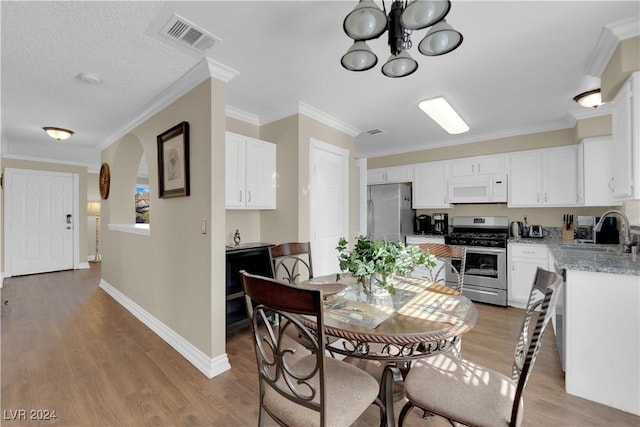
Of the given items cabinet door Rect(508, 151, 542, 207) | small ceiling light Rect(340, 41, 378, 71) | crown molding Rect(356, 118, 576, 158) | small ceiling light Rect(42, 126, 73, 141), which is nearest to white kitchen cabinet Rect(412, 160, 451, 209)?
crown molding Rect(356, 118, 576, 158)

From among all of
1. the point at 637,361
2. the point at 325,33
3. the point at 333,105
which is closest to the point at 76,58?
the point at 325,33

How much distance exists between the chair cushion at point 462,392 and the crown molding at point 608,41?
87.4 inches

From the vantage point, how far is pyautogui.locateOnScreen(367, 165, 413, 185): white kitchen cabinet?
195 inches

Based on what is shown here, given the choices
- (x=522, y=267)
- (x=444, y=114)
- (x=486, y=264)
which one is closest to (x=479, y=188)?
(x=486, y=264)

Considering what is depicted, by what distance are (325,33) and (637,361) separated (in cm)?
288

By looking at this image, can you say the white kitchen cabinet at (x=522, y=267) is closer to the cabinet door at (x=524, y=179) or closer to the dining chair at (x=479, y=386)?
the cabinet door at (x=524, y=179)

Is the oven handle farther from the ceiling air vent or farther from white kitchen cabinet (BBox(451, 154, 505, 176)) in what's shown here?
the ceiling air vent

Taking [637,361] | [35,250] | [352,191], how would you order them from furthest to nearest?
[35,250], [352,191], [637,361]

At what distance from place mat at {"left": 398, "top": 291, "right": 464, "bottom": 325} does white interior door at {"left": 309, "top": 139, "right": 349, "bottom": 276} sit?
5.58 feet

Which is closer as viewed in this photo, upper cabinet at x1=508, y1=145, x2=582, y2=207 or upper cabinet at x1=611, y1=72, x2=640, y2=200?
upper cabinet at x1=611, y1=72, x2=640, y2=200

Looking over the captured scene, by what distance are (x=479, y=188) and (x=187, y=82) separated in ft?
13.4

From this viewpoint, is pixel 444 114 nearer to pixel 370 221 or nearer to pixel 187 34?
pixel 370 221

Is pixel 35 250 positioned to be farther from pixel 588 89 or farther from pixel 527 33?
pixel 588 89

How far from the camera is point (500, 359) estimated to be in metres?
2.37
